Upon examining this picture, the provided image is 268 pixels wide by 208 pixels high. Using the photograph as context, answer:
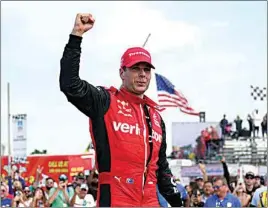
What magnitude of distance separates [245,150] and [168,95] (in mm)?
19017

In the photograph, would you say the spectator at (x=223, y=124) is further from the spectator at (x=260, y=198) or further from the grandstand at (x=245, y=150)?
the spectator at (x=260, y=198)

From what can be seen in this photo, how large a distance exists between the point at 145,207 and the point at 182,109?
64.8ft

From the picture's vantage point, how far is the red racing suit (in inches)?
169

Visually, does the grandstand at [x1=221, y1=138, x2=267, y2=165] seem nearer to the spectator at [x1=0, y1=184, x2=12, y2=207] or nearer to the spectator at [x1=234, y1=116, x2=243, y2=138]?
the spectator at [x1=234, y1=116, x2=243, y2=138]

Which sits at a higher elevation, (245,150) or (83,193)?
(245,150)

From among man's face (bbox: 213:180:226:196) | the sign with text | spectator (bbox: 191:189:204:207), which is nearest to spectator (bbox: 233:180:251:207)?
spectator (bbox: 191:189:204:207)

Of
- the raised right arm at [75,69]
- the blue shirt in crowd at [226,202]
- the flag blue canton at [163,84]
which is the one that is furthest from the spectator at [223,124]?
the raised right arm at [75,69]

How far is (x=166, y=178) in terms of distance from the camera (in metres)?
4.83

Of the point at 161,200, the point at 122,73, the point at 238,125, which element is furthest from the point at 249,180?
the point at 238,125

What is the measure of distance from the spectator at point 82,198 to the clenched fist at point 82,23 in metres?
8.95

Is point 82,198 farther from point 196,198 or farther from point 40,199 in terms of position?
point 196,198

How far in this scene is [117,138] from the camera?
4.41 metres

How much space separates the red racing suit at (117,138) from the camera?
4.30 meters

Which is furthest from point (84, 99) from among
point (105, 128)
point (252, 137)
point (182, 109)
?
point (252, 137)
